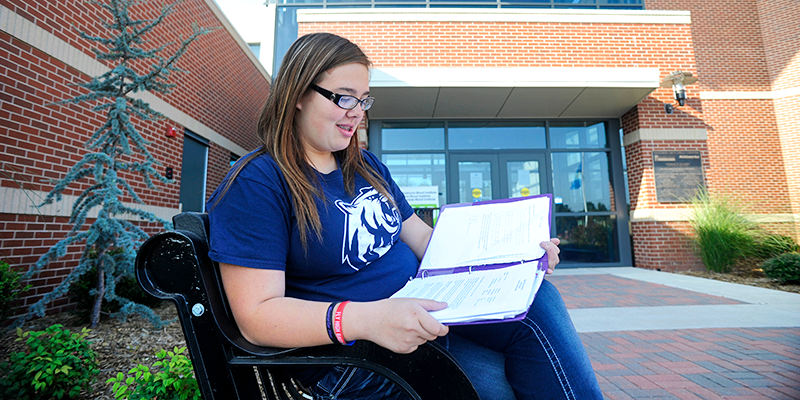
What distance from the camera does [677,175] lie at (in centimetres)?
739

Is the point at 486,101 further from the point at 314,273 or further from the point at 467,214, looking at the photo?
the point at 314,273

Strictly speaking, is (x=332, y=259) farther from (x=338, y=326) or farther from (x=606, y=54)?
(x=606, y=54)

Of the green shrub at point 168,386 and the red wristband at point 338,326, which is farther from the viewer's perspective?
the green shrub at point 168,386

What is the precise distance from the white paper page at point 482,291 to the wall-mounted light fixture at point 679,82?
8310 mm

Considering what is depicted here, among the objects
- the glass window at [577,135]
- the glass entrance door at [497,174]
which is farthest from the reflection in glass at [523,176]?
the glass window at [577,135]

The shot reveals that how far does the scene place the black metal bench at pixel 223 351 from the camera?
0.77 meters

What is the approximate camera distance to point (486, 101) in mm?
7531

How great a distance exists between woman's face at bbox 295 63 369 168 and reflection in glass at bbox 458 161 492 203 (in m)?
7.05

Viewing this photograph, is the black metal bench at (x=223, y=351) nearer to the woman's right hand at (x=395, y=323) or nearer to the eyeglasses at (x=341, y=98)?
the woman's right hand at (x=395, y=323)

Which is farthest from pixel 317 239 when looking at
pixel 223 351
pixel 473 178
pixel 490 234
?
pixel 473 178

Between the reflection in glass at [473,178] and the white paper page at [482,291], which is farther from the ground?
the reflection in glass at [473,178]

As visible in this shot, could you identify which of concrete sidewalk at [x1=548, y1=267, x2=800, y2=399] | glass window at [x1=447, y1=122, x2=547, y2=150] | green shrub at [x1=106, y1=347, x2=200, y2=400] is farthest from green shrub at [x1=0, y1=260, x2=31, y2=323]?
glass window at [x1=447, y1=122, x2=547, y2=150]

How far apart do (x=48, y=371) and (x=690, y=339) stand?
4.34m

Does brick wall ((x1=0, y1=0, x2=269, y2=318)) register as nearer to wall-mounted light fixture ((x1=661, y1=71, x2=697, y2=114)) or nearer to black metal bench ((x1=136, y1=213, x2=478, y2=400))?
black metal bench ((x1=136, y1=213, x2=478, y2=400))
